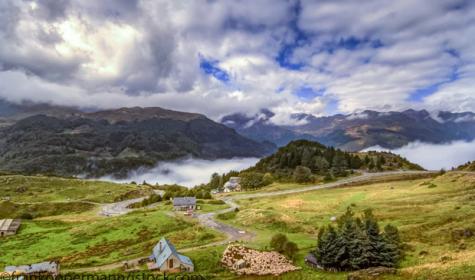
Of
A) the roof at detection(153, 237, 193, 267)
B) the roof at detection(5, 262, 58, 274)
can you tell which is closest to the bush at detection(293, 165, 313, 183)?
the roof at detection(153, 237, 193, 267)

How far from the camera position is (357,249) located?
5722 cm

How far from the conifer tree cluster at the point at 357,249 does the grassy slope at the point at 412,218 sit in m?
2.73

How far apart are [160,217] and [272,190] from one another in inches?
2923

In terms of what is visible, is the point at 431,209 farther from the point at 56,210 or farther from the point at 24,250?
the point at 56,210

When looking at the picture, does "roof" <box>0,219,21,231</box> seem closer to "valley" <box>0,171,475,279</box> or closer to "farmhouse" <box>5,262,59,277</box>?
"valley" <box>0,171,475,279</box>

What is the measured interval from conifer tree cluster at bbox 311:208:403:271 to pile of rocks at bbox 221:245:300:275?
6021mm

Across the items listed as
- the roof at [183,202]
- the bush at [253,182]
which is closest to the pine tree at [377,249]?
the roof at [183,202]

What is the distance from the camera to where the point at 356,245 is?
57688 mm

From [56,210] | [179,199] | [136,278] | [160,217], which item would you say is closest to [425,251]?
[136,278]

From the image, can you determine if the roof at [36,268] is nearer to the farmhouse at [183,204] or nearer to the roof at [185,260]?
the roof at [185,260]

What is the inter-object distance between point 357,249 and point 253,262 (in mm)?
18223

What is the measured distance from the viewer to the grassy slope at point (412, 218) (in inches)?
2100

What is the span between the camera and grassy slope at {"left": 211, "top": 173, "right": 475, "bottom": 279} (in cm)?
5334

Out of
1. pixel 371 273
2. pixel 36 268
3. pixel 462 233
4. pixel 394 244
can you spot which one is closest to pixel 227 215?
pixel 36 268
